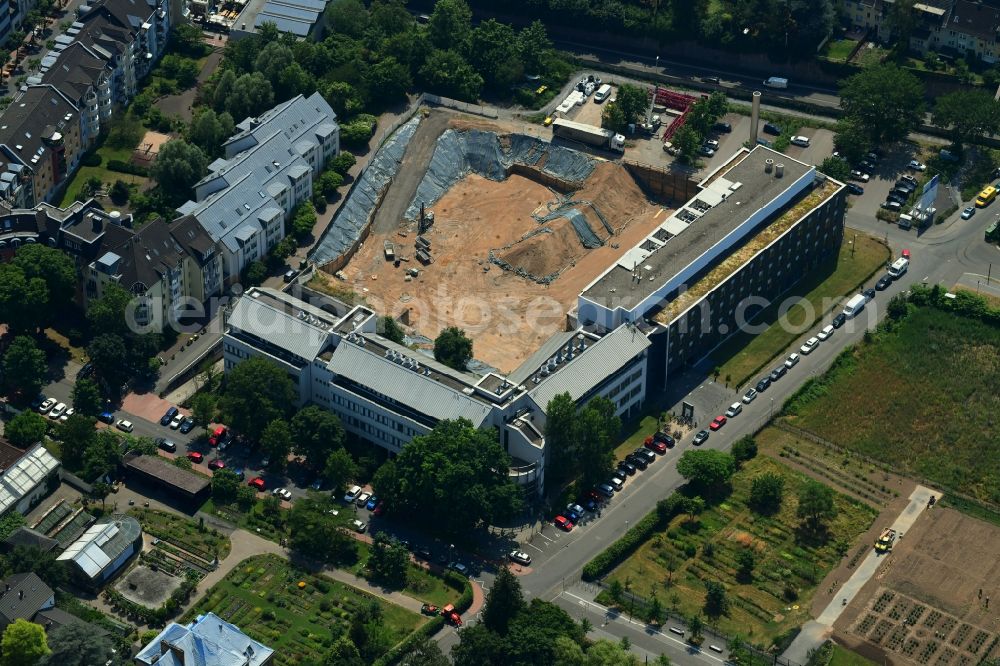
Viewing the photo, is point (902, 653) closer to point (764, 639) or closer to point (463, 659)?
point (764, 639)

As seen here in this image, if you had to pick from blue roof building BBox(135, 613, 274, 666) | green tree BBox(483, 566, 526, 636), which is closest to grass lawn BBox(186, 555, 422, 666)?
blue roof building BBox(135, 613, 274, 666)

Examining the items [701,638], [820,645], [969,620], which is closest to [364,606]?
[701,638]

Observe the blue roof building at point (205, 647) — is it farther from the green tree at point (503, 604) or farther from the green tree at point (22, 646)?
the green tree at point (503, 604)

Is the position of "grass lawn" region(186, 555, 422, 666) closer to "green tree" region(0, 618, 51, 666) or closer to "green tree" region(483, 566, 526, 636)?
"green tree" region(483, 566, 526, 636)

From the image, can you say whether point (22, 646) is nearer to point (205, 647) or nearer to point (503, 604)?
point (205, 647)

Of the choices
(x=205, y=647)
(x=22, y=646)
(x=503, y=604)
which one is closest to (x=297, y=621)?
(x=205, y=647)

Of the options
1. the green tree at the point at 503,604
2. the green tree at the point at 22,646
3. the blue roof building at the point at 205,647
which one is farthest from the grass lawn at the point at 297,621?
the green tree at the point at 22,646
